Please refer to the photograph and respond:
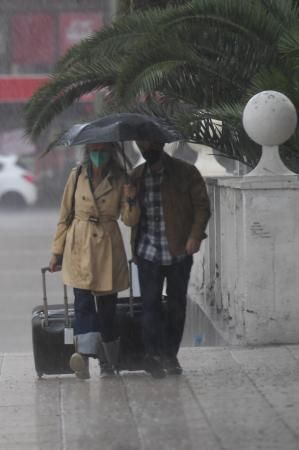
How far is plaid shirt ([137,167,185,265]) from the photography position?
7332mm

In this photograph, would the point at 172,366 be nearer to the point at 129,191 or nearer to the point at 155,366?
the point at 155,366

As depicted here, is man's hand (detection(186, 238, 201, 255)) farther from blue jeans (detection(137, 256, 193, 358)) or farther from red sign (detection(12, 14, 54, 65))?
red sign (detection(12, 14, 54, 65))

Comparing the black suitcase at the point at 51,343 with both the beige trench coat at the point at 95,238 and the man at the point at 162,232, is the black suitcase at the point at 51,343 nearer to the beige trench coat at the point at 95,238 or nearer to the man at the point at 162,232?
the beige trench coat at the point at 95,238

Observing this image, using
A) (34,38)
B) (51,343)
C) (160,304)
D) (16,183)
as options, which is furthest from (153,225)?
(34,38)

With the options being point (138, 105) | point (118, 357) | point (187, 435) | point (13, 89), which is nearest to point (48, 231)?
point (13, 89)

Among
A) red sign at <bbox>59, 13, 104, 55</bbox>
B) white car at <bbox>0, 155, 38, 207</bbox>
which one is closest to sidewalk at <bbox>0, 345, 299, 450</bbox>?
white car at <bbox>0, 155, 38, 207</bbox>

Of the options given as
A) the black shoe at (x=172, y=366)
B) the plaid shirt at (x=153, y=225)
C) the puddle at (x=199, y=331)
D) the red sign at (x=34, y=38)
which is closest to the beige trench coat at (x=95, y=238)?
the plaid shirt at (x=153, y=225)

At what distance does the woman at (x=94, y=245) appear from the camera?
23.6 ft

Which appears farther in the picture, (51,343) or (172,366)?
(172,366)

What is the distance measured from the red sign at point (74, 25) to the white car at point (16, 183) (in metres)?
3.99

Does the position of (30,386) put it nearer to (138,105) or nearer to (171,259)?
(171,259)

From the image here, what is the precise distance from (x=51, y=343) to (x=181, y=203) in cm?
132

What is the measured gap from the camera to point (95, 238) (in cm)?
721

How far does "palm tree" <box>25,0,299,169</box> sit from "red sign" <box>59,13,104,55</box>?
78.1 feet
